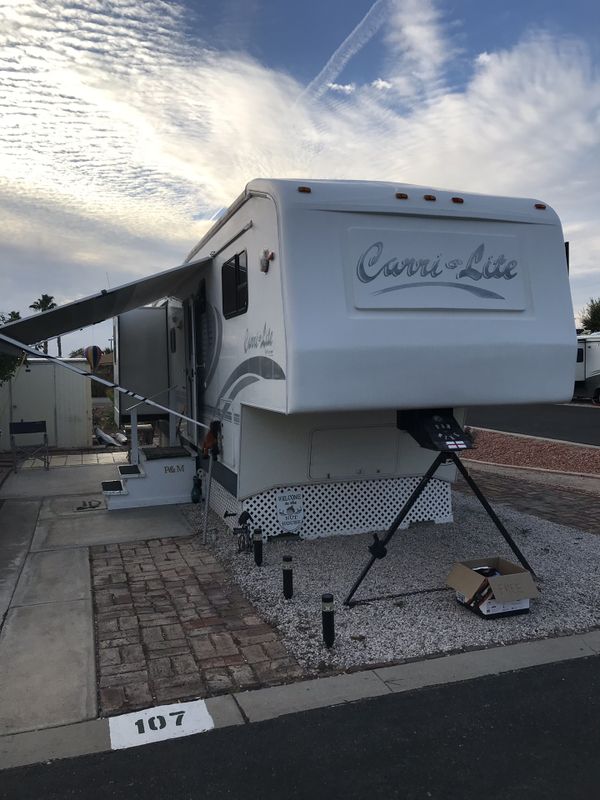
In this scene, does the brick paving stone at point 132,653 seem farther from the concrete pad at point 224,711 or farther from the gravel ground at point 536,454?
the gravel ground at point 536,454

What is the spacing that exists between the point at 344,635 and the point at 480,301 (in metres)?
2.91

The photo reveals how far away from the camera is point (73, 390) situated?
1462cm

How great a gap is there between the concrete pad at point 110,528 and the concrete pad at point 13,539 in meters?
0.14

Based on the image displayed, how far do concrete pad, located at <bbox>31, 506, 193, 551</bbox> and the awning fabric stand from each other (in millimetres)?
2147

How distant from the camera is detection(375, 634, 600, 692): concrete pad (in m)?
4.05

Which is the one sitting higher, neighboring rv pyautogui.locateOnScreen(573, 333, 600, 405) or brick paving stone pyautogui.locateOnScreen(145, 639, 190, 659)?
neighboring rv pyautogui.locateOnScreen(573, 333, 600, 405)

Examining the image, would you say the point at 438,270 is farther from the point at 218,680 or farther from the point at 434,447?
the point at 218,680

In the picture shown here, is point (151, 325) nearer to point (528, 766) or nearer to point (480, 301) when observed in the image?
point (480, 301)

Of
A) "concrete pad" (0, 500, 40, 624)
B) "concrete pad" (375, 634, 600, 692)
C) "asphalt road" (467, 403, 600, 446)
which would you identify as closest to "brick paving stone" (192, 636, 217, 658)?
"concrete pad" (375, 634, 600, 692)

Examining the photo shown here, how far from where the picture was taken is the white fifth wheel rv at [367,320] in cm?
519

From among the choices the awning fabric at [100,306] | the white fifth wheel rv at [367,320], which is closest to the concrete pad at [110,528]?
the white fifth wheel rv at [367,320]

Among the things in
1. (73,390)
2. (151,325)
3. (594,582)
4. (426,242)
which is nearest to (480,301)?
(426,242)

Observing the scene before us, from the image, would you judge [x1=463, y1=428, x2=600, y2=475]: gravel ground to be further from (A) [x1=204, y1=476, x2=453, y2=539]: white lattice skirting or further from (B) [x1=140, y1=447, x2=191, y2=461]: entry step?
(B) [x1=140, y1=447, x2=191, y2=461]: entry step

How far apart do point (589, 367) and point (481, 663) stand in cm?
2294
